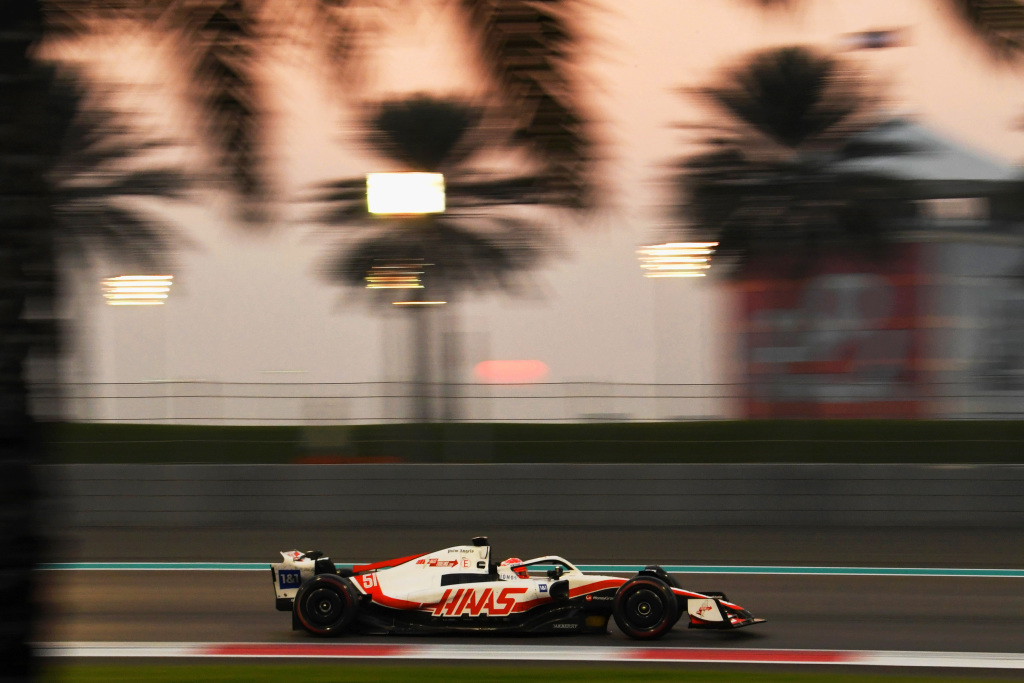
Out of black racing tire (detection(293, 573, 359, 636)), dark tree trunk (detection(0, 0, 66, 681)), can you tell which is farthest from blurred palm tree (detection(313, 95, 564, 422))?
black racing tire (detection(293, 573, 359, 636))

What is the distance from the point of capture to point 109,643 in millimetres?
7379

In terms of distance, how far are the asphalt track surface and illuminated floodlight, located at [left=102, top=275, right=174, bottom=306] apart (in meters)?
2.88

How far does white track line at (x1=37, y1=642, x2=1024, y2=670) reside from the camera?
6535 mm

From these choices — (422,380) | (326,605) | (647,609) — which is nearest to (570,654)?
(647,609)

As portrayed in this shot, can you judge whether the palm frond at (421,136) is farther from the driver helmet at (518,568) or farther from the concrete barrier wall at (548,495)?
the concrete barrier wall at (548,495)

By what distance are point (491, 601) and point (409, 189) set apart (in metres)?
5.45

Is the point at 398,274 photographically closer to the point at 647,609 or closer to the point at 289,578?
the point at 647,609

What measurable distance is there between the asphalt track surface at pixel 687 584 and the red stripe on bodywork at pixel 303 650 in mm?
233

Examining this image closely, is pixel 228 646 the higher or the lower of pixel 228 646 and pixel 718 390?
the lower

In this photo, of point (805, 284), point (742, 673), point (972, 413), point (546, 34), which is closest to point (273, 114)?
point (546, 34)

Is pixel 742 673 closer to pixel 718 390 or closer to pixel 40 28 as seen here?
pixel 40 28

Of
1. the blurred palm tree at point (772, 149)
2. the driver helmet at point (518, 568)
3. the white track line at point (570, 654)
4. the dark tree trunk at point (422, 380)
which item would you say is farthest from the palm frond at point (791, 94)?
the dark tree trunk at point (422, 380)

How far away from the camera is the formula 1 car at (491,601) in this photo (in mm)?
6953

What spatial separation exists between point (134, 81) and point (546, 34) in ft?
2.55
